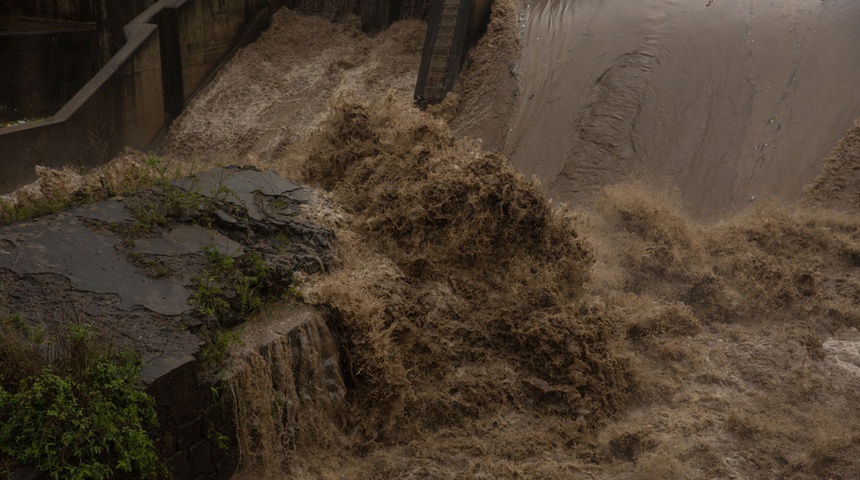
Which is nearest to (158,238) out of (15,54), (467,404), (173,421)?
(173,421)

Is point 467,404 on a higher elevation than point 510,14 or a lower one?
lower

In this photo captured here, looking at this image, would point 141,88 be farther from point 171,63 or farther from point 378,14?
point 378,14

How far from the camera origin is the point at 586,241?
783cm

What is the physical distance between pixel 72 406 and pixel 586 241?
4826 millimetres

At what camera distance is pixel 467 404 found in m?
6.40

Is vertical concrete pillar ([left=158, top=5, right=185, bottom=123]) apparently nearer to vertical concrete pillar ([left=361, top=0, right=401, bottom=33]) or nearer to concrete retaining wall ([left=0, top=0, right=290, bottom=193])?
concrete retaining wall ([left=0, top=0, right=290, bottom=193])

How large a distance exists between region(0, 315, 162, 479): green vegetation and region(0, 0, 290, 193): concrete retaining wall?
532 centimetres

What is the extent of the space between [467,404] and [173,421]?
235 centimetres

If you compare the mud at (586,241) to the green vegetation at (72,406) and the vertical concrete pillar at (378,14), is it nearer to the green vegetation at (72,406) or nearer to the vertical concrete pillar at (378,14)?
the vertical concrete pillar at (378,14)

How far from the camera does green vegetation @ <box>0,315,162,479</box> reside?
4.14 meters

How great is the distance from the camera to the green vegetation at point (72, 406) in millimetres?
4145

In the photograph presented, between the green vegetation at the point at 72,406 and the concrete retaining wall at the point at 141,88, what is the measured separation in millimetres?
5317

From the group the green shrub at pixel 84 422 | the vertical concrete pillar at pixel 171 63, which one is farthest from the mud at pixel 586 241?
the green shrub at pixel 84 422

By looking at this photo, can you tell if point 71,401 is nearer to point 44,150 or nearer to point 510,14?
point 44,150
